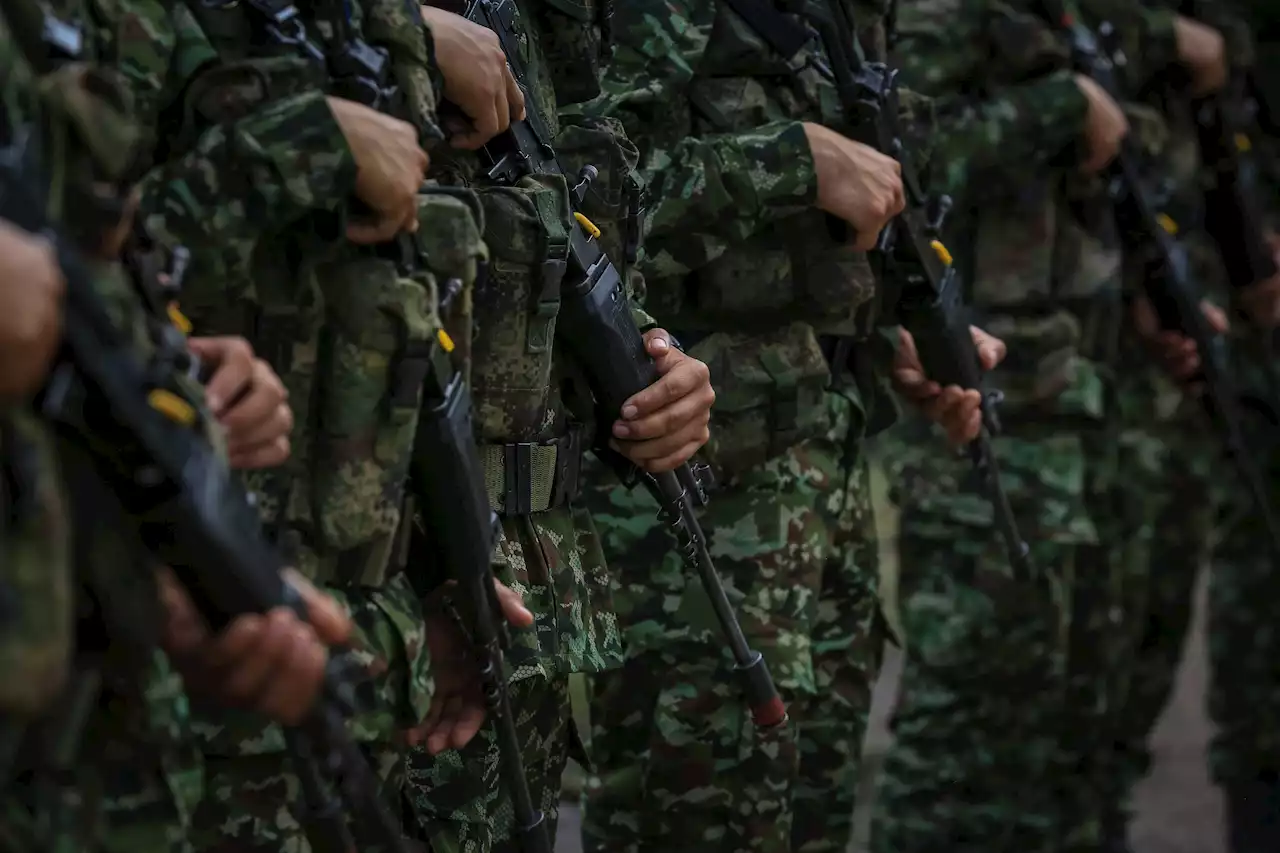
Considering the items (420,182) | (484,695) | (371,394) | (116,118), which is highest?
(116,118)

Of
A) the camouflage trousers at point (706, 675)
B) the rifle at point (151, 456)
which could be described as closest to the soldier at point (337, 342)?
the rifle at point (151, 456)

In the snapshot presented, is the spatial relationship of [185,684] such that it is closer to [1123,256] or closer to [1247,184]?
[1123,256]

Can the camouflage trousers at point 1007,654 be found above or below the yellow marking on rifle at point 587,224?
below

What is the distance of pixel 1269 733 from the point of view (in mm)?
5422

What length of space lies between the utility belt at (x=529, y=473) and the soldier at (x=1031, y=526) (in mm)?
1777

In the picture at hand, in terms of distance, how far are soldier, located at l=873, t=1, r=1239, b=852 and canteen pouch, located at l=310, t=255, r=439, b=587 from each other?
7.80ft

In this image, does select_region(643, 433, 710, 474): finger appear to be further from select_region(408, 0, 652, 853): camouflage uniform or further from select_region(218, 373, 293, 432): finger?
select_region(218, 373, 293, 432): finger

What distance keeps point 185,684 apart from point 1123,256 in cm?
356

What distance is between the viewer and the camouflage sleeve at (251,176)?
7.04 feet

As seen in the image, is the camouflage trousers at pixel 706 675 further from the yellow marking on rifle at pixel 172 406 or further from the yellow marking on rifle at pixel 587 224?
the yellow marking on rifle at pixel 172 406

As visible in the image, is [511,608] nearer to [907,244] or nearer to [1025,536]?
[907,244]

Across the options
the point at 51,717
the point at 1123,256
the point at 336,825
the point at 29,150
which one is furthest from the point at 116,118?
the point at 1123,256

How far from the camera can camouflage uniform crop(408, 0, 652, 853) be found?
2709 mm

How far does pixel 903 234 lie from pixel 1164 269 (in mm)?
1413
